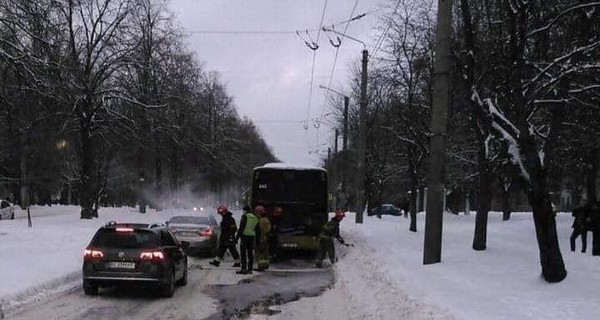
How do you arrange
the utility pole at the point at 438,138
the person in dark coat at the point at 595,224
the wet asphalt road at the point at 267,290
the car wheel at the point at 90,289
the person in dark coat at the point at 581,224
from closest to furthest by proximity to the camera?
the wet asphalt road at the point at 267,290 → the car wheel at the point at 90,289 → the utility pole at the point at 438,138 → the person in dark coat at the point at 595,224 → the person in dark coat at the point at 581,224

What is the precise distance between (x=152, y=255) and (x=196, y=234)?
916 centimetres

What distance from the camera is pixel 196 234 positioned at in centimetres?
2247

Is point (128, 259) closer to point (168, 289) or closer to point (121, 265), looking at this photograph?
point (121, 265)

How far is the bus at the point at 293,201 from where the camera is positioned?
21922 millimetres

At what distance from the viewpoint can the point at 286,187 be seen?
23109mm

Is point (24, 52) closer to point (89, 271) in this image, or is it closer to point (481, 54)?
point (89, 271)

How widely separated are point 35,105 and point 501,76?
14.0m

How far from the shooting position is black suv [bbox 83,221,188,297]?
13.2 metres

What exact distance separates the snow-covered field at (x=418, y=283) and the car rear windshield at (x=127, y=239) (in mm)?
1406

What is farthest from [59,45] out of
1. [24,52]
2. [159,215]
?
[159,215]

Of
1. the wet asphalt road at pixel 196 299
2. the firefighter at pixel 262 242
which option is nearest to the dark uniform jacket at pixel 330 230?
the firefighter at pixel 262 242

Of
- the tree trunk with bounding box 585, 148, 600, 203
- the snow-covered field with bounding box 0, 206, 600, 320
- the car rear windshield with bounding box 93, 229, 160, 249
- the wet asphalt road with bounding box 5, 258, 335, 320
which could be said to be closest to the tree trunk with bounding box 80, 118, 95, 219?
the snow-covered field with bounding box 0, 206, 600, 320

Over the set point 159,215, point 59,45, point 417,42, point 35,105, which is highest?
point 417,42

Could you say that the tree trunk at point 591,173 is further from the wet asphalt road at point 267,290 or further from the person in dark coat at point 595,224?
the wet asphalt road at point 267,290
